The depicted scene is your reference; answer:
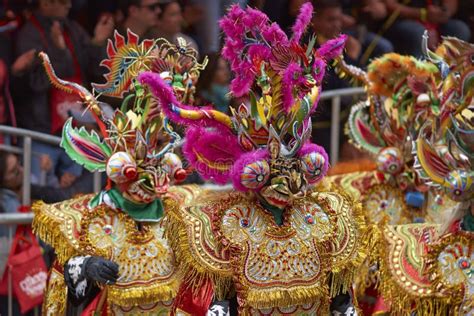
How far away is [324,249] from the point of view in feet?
19.8

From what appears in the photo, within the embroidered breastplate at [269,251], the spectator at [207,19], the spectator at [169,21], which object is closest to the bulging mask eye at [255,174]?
the embroidered breastplate at [269,251]

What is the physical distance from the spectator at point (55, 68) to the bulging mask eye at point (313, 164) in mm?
3243

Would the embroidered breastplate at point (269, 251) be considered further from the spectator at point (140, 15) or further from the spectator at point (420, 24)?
the spectator at point (420, 24)

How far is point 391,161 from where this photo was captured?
8031mm

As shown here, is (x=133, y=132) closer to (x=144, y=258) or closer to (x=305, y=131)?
(x=144, y=258)

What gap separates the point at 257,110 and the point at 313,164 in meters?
0.34

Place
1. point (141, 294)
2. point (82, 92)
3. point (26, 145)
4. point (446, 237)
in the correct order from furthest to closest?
point (26, 145) < point (82, 92) < point (141, 294) < point (446, 237)

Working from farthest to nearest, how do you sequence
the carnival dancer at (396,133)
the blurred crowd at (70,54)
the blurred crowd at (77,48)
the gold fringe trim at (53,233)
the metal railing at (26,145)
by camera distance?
1. the blurred crowd at (77,48)
2. the blurred crowd at (70,54)
3. the metal railing at (26,145)
4. the carnival dancer at (396,133)
5. the gold fringe trim at (53,233)

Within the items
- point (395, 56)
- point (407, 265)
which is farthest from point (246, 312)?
point (395, 56)

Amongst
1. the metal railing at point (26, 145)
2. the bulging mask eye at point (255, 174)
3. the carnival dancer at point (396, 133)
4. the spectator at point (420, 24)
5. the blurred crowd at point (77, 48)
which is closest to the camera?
the bulging mask eye at point (255, 174)

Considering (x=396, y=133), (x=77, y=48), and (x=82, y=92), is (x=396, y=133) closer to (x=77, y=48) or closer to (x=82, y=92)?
(x=82, y=92)

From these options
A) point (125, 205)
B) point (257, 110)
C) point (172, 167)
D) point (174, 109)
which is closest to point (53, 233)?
point (125, 205)

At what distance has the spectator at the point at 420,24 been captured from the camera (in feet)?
35.4

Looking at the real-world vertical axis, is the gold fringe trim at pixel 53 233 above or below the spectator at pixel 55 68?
below
